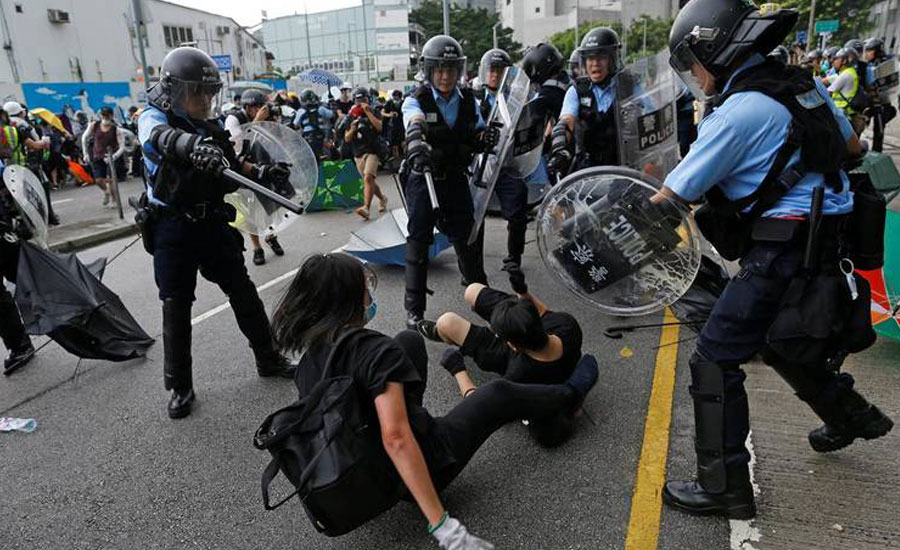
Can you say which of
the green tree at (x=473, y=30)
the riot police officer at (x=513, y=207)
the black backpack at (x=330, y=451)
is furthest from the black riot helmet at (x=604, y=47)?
the green tree at (x=473, y=30)

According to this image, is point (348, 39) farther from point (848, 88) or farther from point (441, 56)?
point (441, 56)

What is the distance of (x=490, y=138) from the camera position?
408cm

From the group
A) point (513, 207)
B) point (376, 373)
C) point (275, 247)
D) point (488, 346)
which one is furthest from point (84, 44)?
point (376, 373)

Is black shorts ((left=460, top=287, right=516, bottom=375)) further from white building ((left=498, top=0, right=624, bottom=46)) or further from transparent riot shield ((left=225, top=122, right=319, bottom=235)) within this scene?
white building ((left=498, top=0, right=624, bottom=46))

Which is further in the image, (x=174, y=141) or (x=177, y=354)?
(x=177, y=354)

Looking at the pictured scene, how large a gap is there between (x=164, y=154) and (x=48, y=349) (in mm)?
2379

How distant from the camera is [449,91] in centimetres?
406

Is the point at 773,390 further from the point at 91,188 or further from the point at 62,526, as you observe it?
the point at 91,188

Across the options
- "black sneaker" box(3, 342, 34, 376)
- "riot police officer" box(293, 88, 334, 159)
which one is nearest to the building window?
"riot police officer" box(293, 88, 334, 159)

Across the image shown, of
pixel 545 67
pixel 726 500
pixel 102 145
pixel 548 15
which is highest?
pixel 548 15

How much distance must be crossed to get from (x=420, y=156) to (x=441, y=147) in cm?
39

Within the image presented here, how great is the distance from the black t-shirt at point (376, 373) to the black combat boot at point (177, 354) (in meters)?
1.38

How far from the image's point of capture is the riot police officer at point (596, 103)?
4176 millimetres

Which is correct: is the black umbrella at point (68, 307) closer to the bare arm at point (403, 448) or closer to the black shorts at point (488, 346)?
the black shorts at point (488, 346)
